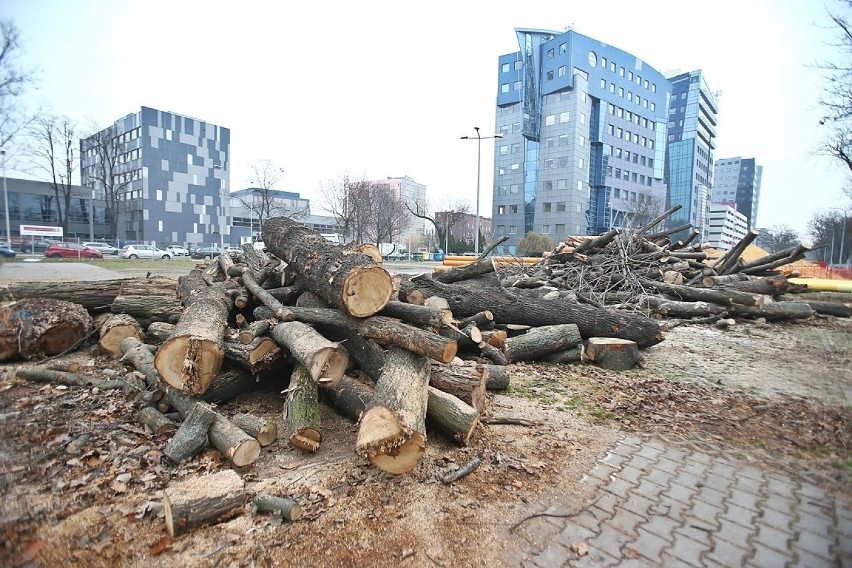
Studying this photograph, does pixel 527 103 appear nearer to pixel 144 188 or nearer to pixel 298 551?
pixel 144 188

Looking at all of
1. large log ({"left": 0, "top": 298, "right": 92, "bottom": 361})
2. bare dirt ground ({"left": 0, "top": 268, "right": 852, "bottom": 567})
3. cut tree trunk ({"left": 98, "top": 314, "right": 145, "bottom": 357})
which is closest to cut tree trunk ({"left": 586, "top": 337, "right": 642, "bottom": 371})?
bare dirt ground ({"left": 0, "top": 268, "right": 852, "bottom": 567})

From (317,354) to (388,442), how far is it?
3.54 feet

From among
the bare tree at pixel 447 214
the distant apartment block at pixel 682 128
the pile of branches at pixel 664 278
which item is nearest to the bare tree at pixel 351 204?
the bare tree at pixel 447 214

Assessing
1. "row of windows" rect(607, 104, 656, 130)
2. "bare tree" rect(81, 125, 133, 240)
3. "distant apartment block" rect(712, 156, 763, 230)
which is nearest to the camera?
"distant apartment block" rect(712, 156, 763, 230)

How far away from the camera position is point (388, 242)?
44812mm

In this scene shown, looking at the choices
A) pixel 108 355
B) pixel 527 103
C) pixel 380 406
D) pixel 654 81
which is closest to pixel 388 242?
pixel 527 103

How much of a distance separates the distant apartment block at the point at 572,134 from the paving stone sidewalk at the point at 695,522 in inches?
2074

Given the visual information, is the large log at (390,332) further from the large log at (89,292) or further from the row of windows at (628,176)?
the row of windows at (628,176)

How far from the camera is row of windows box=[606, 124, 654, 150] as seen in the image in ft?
196

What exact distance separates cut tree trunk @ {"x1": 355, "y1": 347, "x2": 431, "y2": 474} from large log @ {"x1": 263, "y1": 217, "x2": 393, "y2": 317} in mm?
977

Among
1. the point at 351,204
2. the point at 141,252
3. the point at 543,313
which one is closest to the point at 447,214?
the point at 351,204

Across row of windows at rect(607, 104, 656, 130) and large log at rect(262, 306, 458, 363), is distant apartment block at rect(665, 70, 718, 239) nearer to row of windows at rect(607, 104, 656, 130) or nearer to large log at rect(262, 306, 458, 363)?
row of windows at rect(607, 104, 656, 130)

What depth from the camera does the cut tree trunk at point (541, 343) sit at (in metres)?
5.73

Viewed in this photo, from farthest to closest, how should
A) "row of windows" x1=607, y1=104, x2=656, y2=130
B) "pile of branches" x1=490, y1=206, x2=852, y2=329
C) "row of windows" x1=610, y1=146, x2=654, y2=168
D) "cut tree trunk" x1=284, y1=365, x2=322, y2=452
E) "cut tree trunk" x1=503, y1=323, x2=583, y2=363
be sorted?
"row of windows" x1=610, y1=146, x2=654, y2=168, "row of windows" x1=607, y1=104, x2=656, y2=130, "pile of branches" x1=490, y1=206, x2=852, y2=329, "cut tree trunk" x1=503, y1=323, x2=583, y2=363, "cut tree trunk" x1=284, y1=365, x2=322, y2=452
